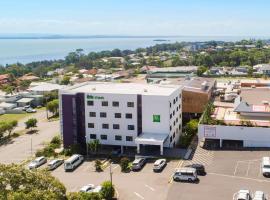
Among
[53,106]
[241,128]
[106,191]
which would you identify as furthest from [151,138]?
[53,106]

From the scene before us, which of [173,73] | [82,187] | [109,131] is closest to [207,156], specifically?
[109,131]

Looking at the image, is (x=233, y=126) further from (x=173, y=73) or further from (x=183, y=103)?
(x=173, y=73)

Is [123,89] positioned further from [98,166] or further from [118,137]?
[98,166]

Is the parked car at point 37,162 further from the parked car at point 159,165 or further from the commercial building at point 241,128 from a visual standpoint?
the commercial building at point 241,128

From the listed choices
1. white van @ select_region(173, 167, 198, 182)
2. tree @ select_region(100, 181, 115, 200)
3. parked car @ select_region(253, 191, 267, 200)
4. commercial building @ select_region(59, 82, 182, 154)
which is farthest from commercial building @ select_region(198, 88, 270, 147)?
tree @ select_region(100, 181, 115, 200)

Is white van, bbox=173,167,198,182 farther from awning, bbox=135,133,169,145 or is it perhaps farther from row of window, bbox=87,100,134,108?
row of window, bbox=87,100,134,108

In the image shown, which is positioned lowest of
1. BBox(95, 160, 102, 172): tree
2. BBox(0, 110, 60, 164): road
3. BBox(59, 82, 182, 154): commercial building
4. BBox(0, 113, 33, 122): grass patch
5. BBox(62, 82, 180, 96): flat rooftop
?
BBox(0, 113, 33, 122): grass patch
